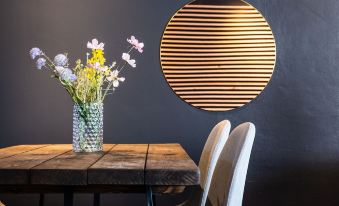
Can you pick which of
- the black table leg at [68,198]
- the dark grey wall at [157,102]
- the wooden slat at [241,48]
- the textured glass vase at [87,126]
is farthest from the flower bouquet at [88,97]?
the wooden slat at [241,48]

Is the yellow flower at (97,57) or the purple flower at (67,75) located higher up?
the yellow flower at (97,57)

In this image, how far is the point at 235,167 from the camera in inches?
63.1

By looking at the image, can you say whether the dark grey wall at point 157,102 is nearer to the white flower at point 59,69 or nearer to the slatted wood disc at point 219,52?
the slatted wood disc at point 219,52

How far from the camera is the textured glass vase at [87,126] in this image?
2.16m

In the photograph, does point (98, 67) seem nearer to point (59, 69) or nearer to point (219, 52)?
point (59, 69)

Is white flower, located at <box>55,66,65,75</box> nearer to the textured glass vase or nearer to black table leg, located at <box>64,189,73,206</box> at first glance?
the textured glass vase

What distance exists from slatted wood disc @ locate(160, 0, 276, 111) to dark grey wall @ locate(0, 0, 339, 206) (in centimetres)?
8

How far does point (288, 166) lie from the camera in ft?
12.0

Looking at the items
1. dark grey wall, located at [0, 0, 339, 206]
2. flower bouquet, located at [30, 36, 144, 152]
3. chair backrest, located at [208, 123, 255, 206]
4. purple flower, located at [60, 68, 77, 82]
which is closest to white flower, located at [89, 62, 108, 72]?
flower bouquet, located at [30, 36, 144, 152]

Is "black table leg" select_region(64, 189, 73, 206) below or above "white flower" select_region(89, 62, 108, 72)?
below

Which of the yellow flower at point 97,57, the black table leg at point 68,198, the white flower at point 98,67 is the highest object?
the yellow flower at point 97,57

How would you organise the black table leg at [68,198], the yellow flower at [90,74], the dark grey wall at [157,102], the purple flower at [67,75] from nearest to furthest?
the black table leg at [68,198] < the purple flower at [67,75] < the yellow flower at [90,74] < the dark grey wall at [157,102]

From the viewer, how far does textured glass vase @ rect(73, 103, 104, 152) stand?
2.16 metres

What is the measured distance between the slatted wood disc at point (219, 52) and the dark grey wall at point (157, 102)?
82mm
